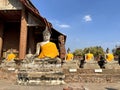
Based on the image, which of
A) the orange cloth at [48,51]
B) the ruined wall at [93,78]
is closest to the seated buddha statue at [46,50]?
the orange cloth at [48,51]

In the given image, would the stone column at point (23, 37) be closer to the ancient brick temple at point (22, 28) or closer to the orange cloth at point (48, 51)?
the ancient brick temple at point (22, 28)

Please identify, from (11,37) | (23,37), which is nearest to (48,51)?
(23,37)

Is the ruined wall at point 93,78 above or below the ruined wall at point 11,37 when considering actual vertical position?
below

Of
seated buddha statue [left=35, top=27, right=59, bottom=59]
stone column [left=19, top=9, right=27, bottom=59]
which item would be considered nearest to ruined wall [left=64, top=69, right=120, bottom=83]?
seated buddha statue [left=35, top=27, right=59, bottom=59]

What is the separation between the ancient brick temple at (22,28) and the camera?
686 inches

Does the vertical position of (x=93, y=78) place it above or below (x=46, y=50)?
below

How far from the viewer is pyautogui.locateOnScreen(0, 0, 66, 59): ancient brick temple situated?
17.4 m

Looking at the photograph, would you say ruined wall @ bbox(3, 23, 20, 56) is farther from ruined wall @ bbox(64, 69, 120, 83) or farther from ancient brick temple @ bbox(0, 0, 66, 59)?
ruined wall @ bbox(64, 69, 120, 83)

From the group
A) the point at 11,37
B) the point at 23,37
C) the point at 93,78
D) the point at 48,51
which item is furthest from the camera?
the point at 11,37

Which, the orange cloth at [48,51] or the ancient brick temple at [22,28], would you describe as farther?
the ancient brick temple at [22,28]

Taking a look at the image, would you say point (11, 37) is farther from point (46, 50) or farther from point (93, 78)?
point (46, 50)

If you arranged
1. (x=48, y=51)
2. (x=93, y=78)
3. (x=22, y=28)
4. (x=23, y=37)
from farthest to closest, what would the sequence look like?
(x=22, y=28)
(x=23, y=37)
(x=93, y=78)
(x=48, y=51)

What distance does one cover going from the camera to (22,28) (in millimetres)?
17484

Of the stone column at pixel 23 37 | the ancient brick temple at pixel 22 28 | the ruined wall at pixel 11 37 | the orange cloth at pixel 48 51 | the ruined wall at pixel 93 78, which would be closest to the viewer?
the orange cloth at pixel 48 51
